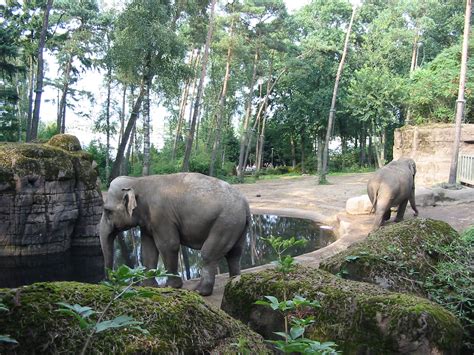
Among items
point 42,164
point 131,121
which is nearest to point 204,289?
point 42,164

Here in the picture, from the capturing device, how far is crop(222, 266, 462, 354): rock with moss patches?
298 cm

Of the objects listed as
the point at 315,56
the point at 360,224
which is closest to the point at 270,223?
the point at 360,224

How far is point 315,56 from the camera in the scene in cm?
3375

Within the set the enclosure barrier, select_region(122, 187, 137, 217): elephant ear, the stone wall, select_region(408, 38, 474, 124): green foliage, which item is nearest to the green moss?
select_region(122, 187, 137, 217): elephant ear

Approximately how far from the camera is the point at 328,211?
15.9 meters

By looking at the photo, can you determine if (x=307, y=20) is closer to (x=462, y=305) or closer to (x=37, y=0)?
(x=37, y=0)


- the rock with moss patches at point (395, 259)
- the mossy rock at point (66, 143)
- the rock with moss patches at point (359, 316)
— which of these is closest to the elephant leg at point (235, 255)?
the rock with moss patches at point (395, 259)

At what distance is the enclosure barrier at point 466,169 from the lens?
53.5 feet

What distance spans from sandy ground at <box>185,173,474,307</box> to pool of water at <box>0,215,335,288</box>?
2.46 feet

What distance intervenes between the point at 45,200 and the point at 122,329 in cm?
1071

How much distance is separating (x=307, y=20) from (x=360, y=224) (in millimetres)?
29369

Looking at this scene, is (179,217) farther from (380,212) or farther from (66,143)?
(66,143)

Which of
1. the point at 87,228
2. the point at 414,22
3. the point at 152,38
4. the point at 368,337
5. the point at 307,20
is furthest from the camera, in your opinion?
the point at 307,20

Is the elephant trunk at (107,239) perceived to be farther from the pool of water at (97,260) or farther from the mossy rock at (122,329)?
the mossy rock at (122,329)
